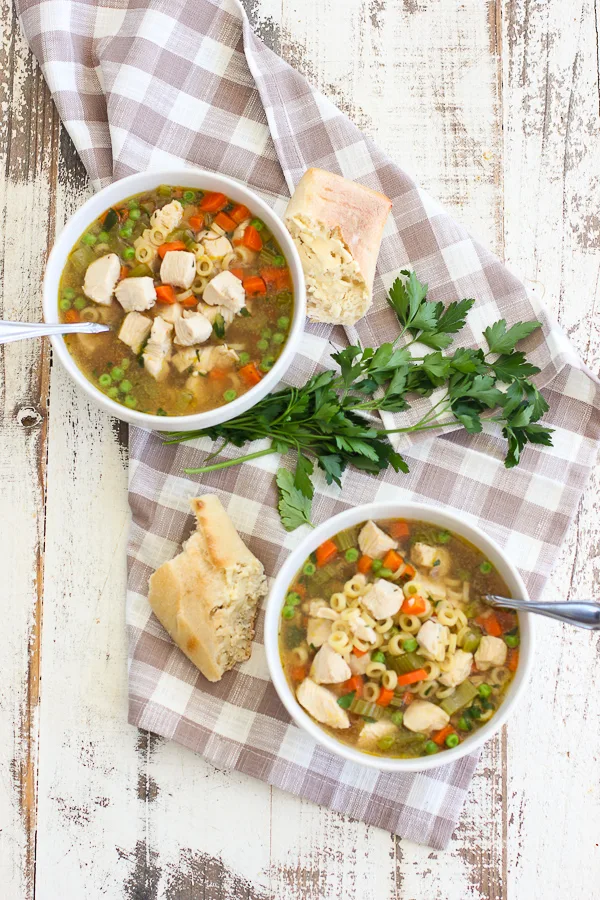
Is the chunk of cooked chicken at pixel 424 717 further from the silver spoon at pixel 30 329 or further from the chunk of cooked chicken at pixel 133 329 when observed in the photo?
the silver spoon at pixel 30 329

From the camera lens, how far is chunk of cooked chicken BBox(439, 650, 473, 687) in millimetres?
2934

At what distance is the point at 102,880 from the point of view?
3479 millimetres

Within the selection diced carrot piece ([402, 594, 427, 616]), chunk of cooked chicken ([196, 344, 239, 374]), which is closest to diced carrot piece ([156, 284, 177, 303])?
chunk of cooked chicken ([196, 344, 239, 374])

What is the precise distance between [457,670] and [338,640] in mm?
432

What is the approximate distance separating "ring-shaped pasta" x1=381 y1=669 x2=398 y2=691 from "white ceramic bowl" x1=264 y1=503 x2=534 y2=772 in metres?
0.25

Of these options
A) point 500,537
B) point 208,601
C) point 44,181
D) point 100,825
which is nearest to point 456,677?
point 500,537

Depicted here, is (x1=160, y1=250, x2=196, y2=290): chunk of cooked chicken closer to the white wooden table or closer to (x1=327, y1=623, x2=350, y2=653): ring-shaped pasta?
the white wooden table

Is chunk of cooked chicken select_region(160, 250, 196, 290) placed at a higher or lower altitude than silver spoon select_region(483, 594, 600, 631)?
higher

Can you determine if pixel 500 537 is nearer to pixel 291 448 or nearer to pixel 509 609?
pixel 509 609

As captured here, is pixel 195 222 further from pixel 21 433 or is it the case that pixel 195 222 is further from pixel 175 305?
pixel 21 433

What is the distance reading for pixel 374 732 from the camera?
299 cm

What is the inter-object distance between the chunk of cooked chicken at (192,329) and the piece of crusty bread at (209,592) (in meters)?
0.63

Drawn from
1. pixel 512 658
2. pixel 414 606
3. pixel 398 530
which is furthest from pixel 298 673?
pixel 512 658

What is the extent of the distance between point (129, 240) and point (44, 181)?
72 cm
